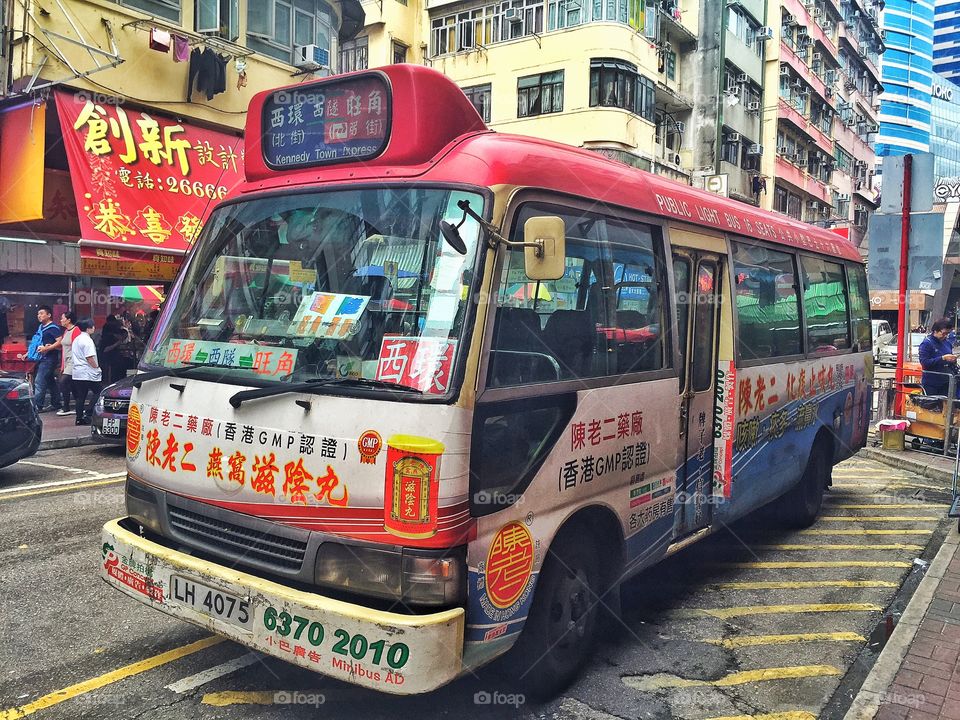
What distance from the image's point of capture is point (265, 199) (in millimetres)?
4176

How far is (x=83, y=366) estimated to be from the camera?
12.6 metres

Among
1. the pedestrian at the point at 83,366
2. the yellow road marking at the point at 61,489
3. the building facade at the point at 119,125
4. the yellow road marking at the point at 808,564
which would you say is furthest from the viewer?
the pedestrian at the point at 83,366

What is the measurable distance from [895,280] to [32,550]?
34.9ft

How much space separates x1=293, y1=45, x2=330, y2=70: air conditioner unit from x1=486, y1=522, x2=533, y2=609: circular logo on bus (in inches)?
587

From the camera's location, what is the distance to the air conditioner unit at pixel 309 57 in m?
16.4

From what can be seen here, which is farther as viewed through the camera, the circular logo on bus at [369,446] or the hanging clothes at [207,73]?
the hanging clothes at [207,73]

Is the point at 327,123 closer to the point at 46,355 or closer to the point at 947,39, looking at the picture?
the point at 46,355

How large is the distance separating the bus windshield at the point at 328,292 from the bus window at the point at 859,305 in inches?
250

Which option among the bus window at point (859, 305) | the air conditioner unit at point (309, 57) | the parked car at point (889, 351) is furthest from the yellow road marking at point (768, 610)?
the parked car at point (889, 351)

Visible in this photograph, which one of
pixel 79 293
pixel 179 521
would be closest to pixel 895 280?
pixel 179 521

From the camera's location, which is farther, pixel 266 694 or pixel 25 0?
pixel 25 0

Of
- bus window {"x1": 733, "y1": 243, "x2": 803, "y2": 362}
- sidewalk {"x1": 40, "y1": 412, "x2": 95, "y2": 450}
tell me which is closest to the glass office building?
sidewalk {"x1": 40, "y1": 412, "x2": 95, "y2": 450}

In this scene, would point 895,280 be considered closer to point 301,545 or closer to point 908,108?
point 301,545

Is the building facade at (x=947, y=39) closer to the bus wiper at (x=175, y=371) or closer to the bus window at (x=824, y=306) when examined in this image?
the bus window at (x=824, y=306)
